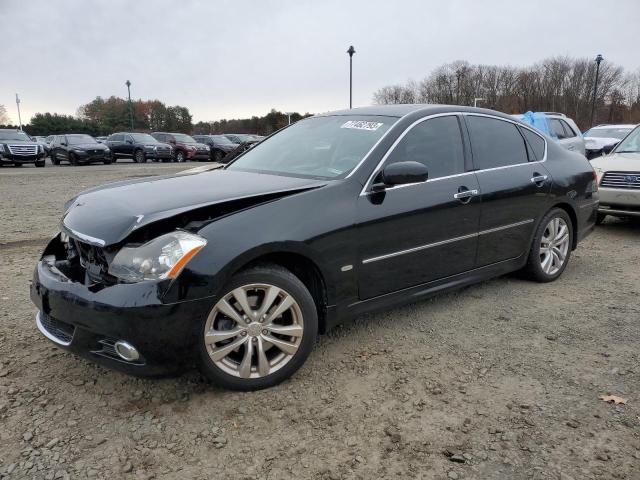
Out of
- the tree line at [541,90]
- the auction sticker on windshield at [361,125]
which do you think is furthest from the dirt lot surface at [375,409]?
the tree line at [541,90]

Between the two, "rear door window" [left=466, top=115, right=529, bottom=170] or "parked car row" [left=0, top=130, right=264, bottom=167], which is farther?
"parked car row" [left=0, top=130, right=264, bottom=167]

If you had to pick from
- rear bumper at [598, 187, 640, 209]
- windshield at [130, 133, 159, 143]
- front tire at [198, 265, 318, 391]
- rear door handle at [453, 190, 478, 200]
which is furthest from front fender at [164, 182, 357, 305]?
windshield at [130, 133, 159, 143]

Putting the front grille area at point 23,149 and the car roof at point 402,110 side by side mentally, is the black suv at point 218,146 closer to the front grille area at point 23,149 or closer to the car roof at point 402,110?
the front grille area at point 23,149

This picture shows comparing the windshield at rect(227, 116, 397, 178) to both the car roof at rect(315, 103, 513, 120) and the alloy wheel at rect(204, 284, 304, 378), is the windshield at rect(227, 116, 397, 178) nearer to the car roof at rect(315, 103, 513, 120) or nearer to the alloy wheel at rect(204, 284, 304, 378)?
the car roof at rect(315, 103, 513, 120)

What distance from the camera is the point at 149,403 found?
2.79m

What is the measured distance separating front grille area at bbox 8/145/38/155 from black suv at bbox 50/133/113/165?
1886mm

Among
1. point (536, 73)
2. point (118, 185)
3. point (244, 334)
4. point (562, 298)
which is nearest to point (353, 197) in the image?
point (244, 334)

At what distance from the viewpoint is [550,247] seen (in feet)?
15.8

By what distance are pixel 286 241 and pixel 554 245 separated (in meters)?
3.14

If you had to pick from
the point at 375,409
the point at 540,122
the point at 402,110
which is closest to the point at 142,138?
the point at 540,122

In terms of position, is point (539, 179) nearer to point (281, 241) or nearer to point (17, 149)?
point (281, 241)

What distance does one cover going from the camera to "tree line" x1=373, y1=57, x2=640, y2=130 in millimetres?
63344

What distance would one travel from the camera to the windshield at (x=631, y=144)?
7.88 m

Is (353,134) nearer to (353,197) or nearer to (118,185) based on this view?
(353,197)
